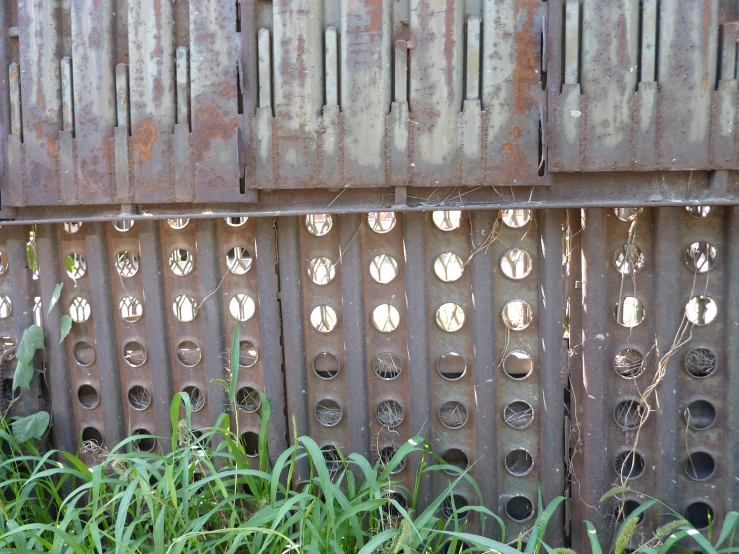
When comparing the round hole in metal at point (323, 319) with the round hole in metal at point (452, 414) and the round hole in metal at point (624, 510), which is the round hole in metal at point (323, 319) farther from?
the round hole in metal at point (624, 510)

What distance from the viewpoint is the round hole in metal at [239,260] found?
10.0 ft

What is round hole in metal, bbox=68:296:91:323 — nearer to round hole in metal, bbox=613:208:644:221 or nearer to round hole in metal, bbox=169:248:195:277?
round hole in metal, bbox=169:248:195:277

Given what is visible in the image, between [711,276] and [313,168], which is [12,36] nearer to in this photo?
[313,168]

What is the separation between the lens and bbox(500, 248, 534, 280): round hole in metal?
2.82 metres

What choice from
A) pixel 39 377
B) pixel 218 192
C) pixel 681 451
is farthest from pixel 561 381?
pixel 39 377

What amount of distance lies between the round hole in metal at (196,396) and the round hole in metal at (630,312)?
217 cm

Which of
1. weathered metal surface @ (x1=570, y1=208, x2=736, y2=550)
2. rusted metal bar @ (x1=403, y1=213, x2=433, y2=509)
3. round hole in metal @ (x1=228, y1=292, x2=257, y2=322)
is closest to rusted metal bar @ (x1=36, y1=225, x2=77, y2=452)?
round hole in metal @ (x1=228, y1=292, x2=257, y2=322)

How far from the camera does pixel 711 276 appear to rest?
2664 millimetres

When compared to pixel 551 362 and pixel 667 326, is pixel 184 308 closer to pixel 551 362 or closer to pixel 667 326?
pixel 551 362

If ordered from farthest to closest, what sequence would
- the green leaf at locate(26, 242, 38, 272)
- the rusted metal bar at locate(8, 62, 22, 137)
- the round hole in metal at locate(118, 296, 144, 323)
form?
the green leaf at locate(26, 242, 38, 272) < the round hole in metal at locate(118, 296, 144, 323) < the rusted metal bar at locate(8, 62, 22, 137)

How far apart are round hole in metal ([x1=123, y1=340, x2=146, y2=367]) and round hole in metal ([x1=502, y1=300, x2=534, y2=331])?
1971 millimetres

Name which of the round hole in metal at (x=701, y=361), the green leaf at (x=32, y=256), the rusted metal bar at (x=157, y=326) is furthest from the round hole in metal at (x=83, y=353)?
the round hole in metal at (x=701, y=361)

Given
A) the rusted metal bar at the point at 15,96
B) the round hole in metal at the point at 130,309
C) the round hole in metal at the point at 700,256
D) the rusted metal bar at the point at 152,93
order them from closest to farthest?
the round hole in metal at the point at 700,256
the rusted metal bar at the point at 152,93
the rusted metal bar at the point at 15,96
the round hole in metal at the point at 130,309

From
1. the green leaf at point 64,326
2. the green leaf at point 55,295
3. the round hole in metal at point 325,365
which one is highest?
the green leaf at point 55,295
